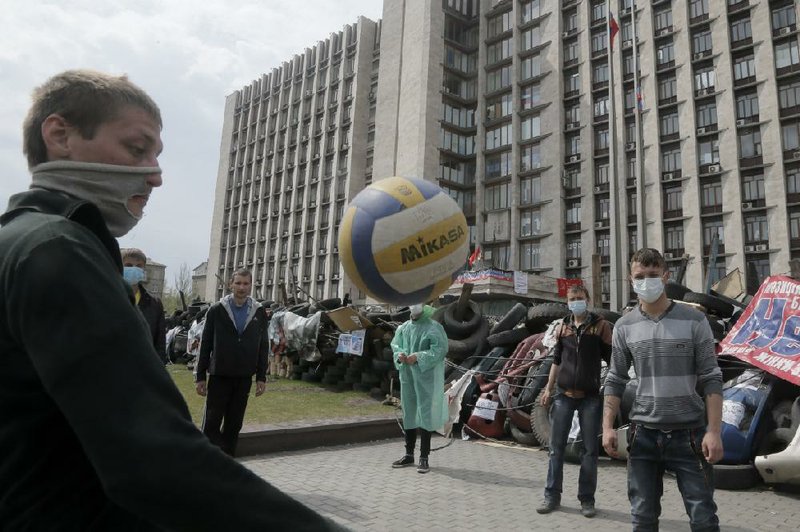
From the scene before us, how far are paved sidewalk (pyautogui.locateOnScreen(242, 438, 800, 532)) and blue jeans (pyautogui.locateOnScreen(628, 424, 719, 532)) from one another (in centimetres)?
140

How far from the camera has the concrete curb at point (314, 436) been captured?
23.6 feet

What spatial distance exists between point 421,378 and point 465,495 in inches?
68.1

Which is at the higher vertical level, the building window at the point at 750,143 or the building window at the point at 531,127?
the building window at the point at 531,127

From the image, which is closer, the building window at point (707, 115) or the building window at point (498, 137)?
the building window at point (707, 115)

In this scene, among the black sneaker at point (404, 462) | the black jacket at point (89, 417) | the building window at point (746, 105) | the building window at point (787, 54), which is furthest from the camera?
the building window at point (746, 105)

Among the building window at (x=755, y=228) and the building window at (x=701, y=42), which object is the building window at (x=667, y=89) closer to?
the building window at (x=701, y=42)

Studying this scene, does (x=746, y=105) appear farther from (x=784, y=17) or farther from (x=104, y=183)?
(x=104, y=183)

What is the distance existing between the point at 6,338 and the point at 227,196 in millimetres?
76210

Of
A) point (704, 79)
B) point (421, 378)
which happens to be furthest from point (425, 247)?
point (704, 79)

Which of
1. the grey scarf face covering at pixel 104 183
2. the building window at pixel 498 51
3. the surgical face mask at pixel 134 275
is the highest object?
the building window at pixel 498 51

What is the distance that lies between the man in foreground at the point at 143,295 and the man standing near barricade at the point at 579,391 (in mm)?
4326

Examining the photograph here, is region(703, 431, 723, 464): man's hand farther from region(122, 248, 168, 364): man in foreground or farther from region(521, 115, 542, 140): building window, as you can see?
region(521, 115, 542, 140): building window

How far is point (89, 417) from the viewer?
2.92 ft

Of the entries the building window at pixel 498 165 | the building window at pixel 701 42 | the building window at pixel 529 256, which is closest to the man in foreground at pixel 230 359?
the building window at pixel 529 256
